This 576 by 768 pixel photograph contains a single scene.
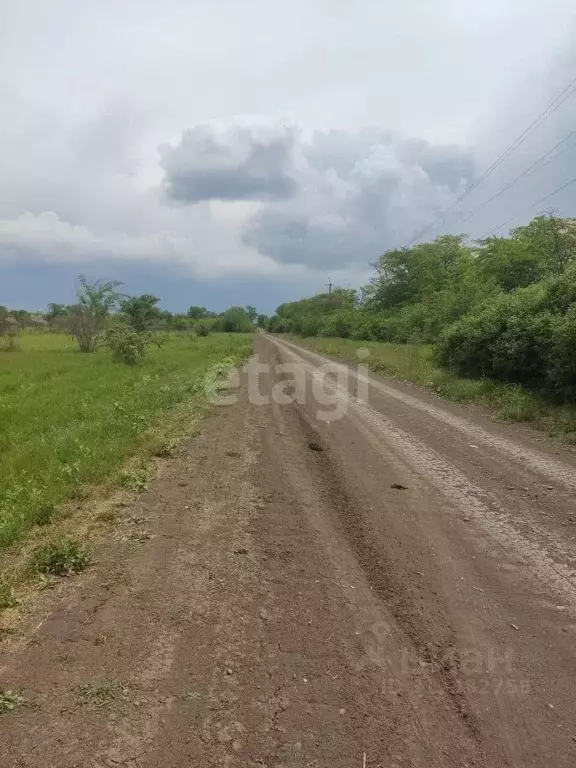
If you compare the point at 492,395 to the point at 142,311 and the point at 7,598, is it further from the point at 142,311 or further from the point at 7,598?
the point at 142,311

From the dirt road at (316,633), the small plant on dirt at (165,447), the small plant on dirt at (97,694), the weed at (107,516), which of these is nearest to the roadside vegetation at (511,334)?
the dirt road at (316,633)

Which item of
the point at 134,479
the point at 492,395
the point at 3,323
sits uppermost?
the point at 3,323

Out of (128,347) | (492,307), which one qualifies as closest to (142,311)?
(128,347)

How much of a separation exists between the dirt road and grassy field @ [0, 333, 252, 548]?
97 cm

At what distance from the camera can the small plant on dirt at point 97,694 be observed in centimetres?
267

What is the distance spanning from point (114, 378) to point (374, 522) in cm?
1459

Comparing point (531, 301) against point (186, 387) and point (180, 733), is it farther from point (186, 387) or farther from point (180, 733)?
point (180, 733)

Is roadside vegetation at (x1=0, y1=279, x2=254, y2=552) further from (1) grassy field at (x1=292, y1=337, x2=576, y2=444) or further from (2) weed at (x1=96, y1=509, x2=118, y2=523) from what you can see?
(1) grassy field at (x1=292, y1=337, x2=576, y2=444)

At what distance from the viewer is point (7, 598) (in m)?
3.67

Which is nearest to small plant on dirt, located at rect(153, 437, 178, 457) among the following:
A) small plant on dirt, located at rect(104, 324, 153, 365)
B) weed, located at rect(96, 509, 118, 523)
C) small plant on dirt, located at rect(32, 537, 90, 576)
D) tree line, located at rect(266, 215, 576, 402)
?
weed, located at rect(96, 509, 118, 523)

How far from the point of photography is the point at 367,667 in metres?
3.01

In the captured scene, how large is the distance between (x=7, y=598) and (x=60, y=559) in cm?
61

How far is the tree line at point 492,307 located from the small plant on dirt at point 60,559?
980cm

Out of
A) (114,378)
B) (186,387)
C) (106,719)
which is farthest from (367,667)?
(114,378)
